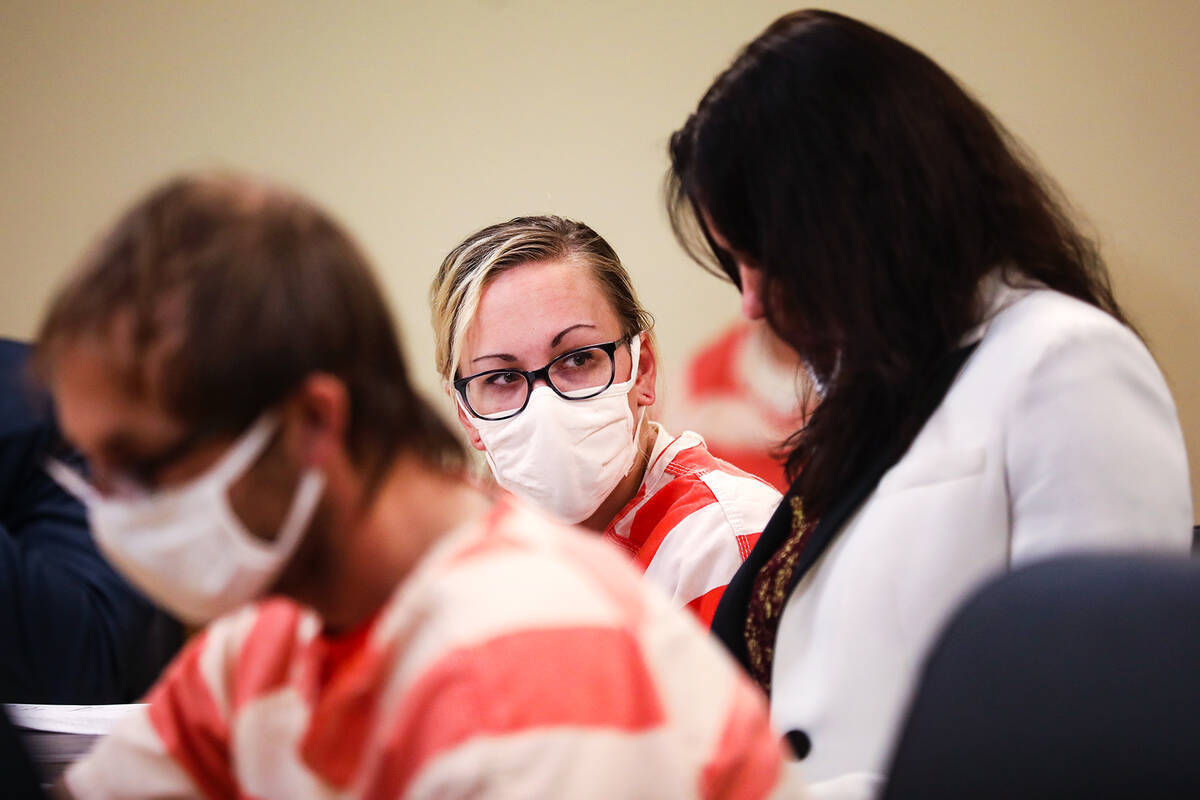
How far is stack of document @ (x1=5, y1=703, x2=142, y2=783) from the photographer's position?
1.01 meters

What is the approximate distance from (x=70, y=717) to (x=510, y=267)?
94 cm

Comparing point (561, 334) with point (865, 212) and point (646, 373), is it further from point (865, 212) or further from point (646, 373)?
point (865, 212)

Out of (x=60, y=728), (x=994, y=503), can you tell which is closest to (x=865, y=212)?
(x=994, y=503)

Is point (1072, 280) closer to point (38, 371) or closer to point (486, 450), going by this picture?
point (486, 450)

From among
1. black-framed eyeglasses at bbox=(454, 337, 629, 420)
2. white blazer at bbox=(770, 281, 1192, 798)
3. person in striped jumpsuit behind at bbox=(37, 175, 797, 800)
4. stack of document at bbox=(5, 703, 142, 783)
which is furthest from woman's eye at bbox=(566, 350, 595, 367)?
person in striped jumpsuit behind at bbox=(37, 175, 797, 800)

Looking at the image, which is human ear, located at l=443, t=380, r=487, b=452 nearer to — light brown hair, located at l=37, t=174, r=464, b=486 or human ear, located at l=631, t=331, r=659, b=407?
human ear, located at l=631, t=331, r=659, b=407

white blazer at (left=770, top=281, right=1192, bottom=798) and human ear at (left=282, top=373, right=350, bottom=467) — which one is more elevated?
human ear at (left=282, top=373, right=350, bottom=467)

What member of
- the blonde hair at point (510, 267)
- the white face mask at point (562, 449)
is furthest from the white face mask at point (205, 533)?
the blonde hair at point (510, 267)

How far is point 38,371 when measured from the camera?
0.65m

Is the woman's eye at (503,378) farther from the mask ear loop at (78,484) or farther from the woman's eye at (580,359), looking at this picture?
the mask ear loop at (78,484)

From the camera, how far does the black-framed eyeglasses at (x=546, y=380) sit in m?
1.65

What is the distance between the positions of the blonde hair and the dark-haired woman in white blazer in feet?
1.62

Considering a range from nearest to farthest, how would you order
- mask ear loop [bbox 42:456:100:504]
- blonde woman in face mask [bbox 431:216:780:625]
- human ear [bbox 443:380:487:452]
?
mask ear loop [bbox 42:456:100:504]
blonde woman in face mask [bbox 431:216:780:625]
human ear [bbox 443:380:487:452]

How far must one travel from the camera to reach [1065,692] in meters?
0.61
